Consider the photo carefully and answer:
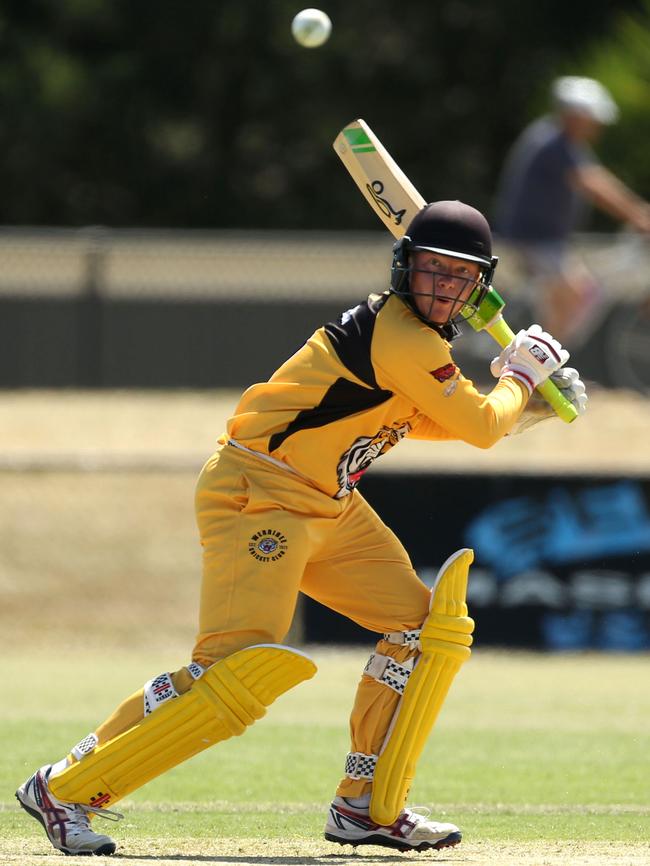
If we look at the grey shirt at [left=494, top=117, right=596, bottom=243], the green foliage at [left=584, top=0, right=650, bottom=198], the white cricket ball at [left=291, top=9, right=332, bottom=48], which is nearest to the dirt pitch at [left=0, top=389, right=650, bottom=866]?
the grey shirt at [left=494, top=117, right=596, bottom=243]

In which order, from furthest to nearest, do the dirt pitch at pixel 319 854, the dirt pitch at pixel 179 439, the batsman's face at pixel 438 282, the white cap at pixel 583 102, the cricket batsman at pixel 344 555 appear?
the white cap at pixel 583 102 < the dirt pitch at pixel 179 439 < the batsman's face at pixel 438 282 < the cricket batsman at pixel 344 555 < the dirt pitch at pixel 319 854

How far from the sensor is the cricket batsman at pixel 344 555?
5.05m

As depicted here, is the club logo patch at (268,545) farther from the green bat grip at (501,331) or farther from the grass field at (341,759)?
the green bat grip at (501,331)

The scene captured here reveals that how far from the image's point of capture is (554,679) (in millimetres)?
9727

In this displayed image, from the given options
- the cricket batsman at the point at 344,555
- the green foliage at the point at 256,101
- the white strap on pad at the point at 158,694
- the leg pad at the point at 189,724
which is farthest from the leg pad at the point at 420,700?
the green foliage at the point at 256,101

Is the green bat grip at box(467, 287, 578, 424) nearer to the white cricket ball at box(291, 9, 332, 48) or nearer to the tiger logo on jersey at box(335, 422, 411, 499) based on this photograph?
the tiger logo on jersey at box(335, 422, 411, 499)

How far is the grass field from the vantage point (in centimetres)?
539

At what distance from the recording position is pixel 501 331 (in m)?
5.88

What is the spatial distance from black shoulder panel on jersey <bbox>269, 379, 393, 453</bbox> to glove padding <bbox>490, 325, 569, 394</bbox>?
0.43 m

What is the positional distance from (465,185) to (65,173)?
20.9ft

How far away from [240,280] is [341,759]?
8.74 metres

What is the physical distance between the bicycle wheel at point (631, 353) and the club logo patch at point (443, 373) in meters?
9.74

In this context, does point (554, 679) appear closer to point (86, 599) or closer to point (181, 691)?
point (86, 599)

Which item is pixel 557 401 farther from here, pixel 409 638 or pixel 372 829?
pixel 372 829
